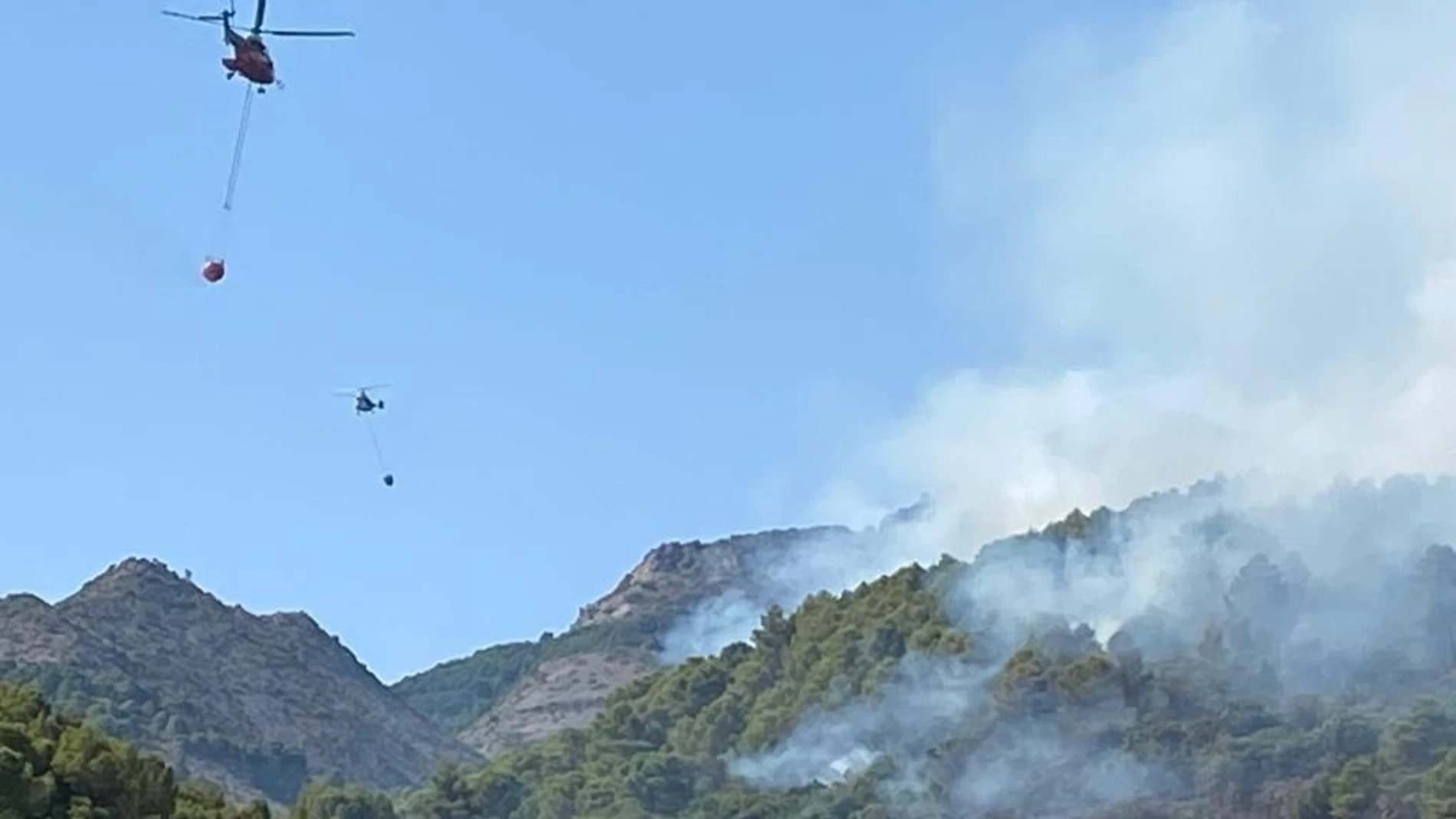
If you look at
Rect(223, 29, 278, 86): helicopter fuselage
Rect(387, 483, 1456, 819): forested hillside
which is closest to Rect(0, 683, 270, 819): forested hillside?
Rect(223, 29, 278, 86): helicopter fuselage

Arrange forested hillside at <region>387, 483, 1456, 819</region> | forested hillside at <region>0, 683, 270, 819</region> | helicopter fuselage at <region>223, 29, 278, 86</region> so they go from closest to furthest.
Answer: helicopter fuselage at <region>223, 29, 278, 86</region>
forested hillside at <region>0, 683, 270, 819</region>
forested hillside at <region>387, 483, 1456, 819</region>

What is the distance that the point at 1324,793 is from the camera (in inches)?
5851

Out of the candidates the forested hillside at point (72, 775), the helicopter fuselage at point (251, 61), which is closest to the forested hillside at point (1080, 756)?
the forested hillside at point (72, 775)

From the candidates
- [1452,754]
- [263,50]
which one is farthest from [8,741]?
[1452,754]

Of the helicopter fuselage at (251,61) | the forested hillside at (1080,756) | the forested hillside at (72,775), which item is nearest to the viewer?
the helicopter fuselage at (251,61)

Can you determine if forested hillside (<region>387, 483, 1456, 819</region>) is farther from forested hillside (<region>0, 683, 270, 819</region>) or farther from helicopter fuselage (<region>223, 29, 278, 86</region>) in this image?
helicopter fuselage (<region>223, 29, 278, 86</region>)

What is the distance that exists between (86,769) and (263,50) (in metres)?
27.6

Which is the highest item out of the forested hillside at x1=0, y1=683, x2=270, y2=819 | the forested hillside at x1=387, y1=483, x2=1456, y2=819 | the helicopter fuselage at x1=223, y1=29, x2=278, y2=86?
the forested hillside at x1=387, y1=483, x2=1456, y2=819

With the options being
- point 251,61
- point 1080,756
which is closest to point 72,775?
point 251,61

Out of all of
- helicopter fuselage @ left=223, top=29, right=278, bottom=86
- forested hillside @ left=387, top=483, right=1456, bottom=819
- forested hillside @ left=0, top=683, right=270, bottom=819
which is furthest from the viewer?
forested hillside @ left=387, top=483, right=1456, bottom=819

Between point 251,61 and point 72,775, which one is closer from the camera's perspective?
point 251,61

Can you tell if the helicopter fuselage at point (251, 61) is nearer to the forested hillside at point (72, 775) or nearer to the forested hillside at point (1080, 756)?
the forested hillside at point (72, 775)

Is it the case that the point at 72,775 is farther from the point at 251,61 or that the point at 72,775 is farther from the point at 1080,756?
the point at 1080,756

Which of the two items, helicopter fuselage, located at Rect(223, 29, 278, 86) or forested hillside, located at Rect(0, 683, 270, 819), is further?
forested hillside, located at Rect(0, 683, 270, 819)
